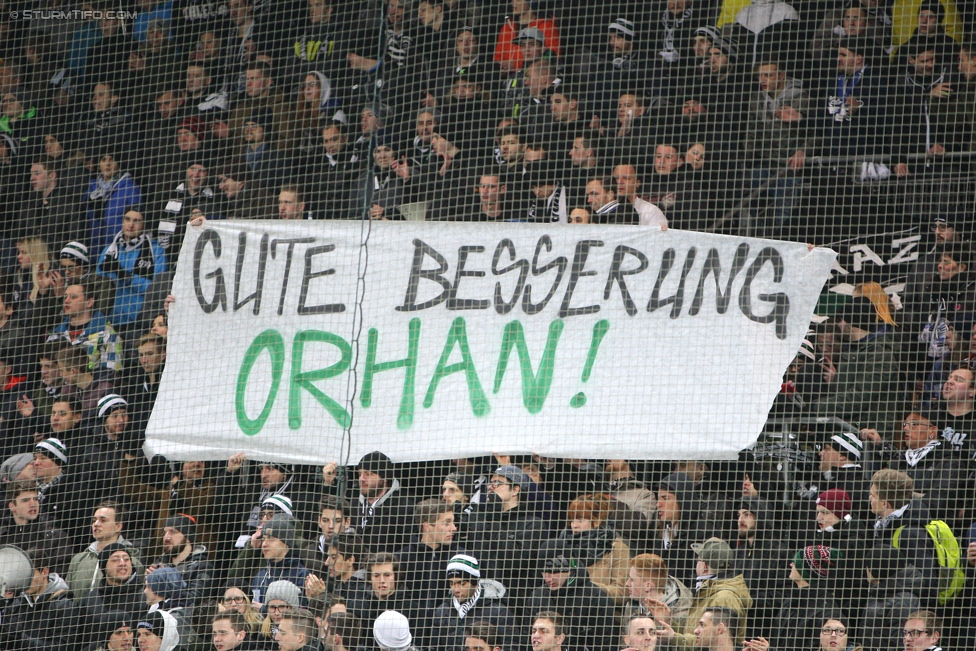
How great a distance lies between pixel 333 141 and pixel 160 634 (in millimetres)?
2693

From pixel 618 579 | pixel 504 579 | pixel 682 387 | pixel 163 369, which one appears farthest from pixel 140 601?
pixel 682 387

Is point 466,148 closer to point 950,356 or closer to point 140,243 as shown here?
point 140,243

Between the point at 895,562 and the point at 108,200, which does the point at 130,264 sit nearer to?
the point at 108,200

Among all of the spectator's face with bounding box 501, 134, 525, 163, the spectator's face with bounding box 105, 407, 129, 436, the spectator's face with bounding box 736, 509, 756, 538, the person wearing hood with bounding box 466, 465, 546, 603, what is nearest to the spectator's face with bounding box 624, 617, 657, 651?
the person wearing hood with bounding box 466, 465, 546, 603

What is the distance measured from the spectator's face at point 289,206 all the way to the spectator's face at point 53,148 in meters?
1.47

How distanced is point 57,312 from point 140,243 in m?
0.56

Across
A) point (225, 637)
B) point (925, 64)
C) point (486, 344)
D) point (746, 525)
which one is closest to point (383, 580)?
point (225, 637)

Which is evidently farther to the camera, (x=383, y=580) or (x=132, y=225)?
(x=132, y=225)

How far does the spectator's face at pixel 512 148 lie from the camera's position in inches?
271

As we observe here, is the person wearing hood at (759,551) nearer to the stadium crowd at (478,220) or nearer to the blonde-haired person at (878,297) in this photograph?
the stadium crowd at (478,220)

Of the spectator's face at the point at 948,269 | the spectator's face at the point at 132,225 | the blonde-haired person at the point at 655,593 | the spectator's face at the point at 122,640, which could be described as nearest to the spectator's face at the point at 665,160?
the spectator's face at the point at 948,269

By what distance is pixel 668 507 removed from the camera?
19.7 ft

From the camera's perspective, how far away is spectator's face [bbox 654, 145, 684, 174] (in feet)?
22.0

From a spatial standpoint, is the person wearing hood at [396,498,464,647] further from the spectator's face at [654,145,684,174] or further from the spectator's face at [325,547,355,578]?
the spectator's face at [654,145,684,174]
